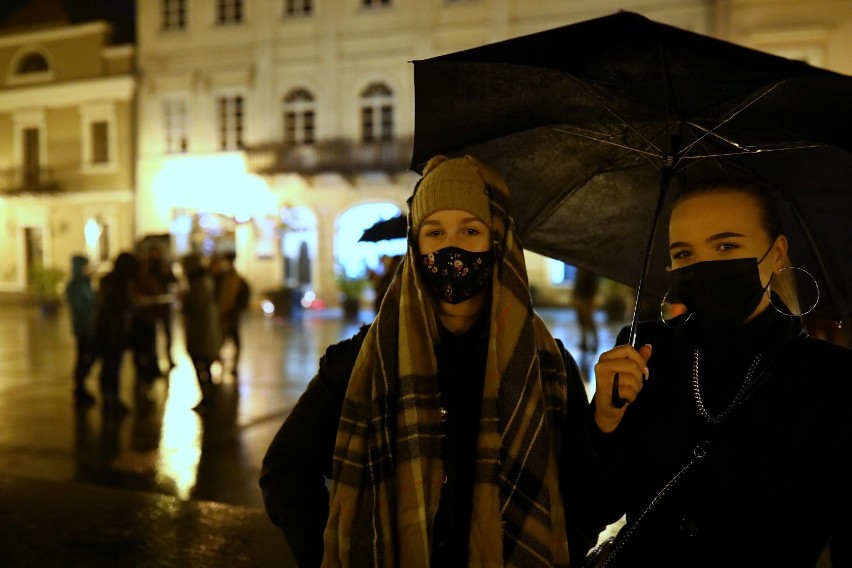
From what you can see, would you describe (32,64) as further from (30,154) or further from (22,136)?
(30,154)

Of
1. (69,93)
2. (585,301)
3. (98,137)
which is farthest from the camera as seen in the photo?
(98,137)

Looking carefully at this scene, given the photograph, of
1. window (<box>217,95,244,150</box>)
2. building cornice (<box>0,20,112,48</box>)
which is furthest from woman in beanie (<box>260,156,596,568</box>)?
building cornice (<box>0,20,112,48</box>)

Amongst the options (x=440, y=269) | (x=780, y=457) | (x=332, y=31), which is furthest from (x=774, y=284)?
(x=332, y=31)

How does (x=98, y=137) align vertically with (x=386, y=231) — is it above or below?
above

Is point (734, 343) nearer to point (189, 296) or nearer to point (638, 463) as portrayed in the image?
point (638, 463)

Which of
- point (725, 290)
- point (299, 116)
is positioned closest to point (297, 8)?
point (299, 116)

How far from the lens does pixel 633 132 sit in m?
2.53

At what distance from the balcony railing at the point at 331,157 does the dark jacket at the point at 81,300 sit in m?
14.8

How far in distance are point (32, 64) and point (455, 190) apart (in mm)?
31976

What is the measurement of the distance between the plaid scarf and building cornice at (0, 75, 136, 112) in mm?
27876

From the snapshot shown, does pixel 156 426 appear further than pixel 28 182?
No

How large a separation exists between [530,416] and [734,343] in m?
0.57

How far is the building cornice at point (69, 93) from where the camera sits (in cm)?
2717

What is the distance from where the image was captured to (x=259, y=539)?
15.0ft
